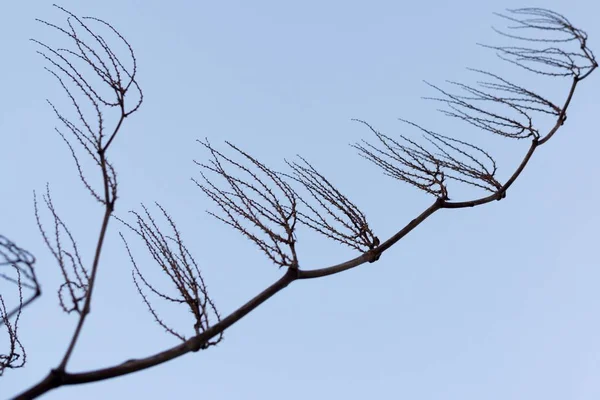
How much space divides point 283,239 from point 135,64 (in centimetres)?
108

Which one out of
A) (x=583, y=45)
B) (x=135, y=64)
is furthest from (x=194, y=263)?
(x=583, y=45)

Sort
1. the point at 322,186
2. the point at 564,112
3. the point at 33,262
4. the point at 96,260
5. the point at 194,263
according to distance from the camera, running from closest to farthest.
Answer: the point at 33,262 → the point at 96,260 → the point at 194,263 → the point at 322,186 → the point at 564,112

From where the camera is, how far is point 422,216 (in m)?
3.62

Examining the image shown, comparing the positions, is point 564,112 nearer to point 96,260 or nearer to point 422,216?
point 422,216

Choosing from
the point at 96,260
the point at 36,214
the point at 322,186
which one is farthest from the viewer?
the point at 322,186

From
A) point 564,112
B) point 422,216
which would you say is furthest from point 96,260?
point 564,112

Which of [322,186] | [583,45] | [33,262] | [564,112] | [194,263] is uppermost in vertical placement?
[583,45]

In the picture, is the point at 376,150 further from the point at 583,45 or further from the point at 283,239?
the point at 583,45

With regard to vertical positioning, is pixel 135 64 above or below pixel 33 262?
above

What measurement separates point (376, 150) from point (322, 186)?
544mm

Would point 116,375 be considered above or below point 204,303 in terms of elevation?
below

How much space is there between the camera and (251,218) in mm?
3250

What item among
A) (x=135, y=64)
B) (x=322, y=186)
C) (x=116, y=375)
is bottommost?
(x=116, y=375)

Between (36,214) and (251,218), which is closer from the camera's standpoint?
(36,214)
